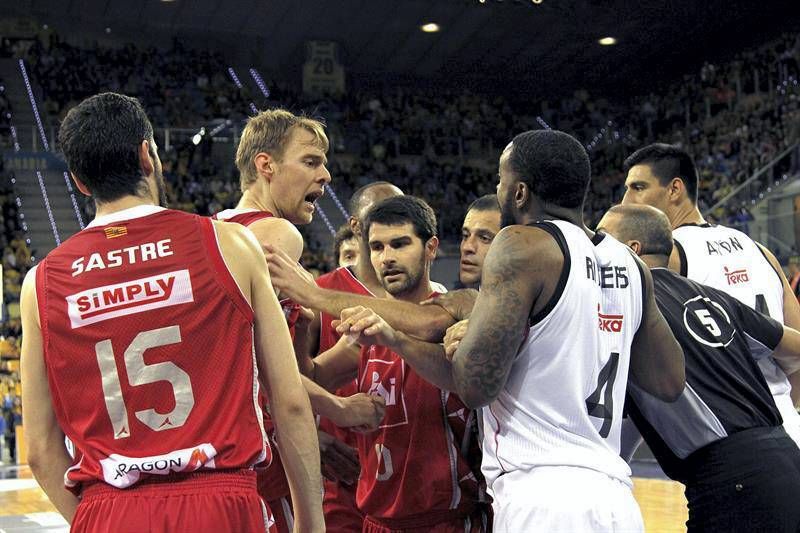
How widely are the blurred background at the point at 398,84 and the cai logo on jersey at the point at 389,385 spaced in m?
16.7

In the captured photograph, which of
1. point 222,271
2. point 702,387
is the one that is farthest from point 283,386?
point 702,387

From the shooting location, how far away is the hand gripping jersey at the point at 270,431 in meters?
3.74

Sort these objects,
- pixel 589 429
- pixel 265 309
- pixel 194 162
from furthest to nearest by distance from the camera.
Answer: pixel 194 162 < pixel 589 429 < pixel 265 309

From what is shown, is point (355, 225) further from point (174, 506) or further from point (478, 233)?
point (174, 506)

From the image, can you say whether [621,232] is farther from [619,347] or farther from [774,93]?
[774,93]

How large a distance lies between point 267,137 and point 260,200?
0.26 meters

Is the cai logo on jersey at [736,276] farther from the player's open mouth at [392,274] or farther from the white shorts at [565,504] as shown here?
the white shorts at [565,504]

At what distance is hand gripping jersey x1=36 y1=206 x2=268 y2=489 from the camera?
264cm

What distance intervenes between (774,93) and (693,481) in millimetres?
22487

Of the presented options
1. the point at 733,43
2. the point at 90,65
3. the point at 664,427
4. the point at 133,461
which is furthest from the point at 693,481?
the point at 733,43

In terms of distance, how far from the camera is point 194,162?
911 inches

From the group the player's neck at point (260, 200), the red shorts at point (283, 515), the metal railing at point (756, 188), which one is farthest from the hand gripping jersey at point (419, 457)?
the metal railing at point (756, 188)

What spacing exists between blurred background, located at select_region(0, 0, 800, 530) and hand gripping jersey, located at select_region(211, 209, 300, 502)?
55.1ft

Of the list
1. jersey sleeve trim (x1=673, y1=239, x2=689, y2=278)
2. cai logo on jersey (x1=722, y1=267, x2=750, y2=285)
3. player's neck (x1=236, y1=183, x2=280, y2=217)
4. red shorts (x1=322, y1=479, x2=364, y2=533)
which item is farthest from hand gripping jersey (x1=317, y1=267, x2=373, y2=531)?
cai logo on jersey (x1=722, y1=267, x2=750, y2=285)
